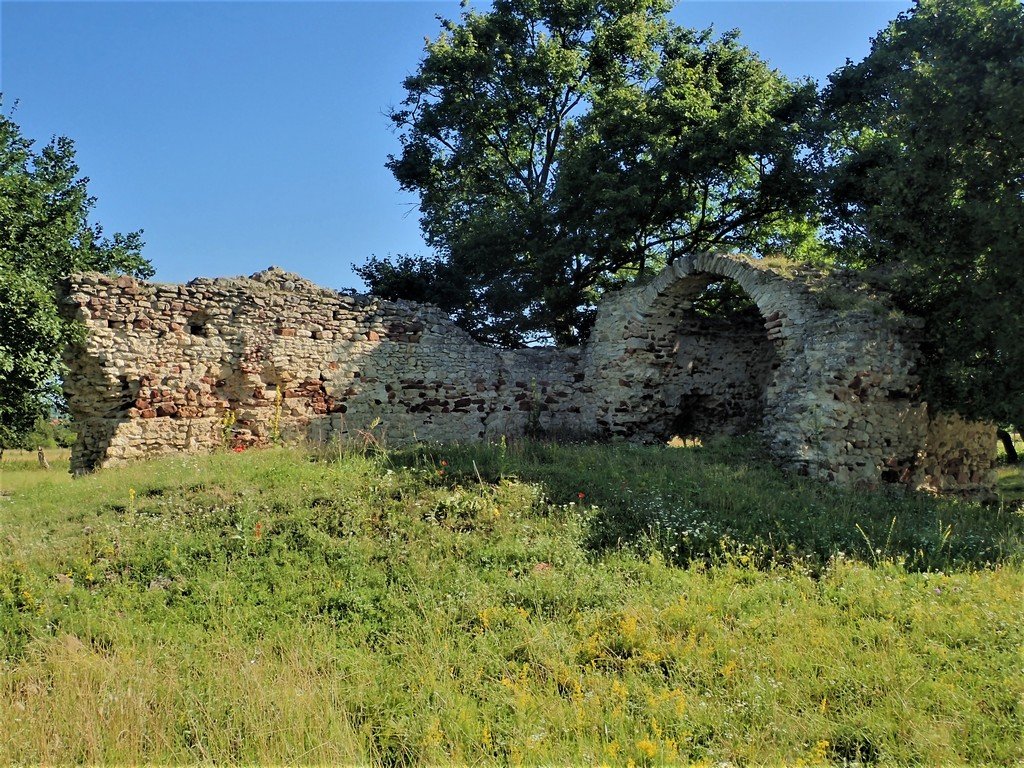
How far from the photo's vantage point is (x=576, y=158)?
14.9 metres

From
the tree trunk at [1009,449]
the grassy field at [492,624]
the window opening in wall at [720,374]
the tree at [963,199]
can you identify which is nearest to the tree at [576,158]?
the window opening in wall at [720,374]

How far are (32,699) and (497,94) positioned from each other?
17594 mm

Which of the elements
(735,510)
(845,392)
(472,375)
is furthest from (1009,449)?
(472,375)

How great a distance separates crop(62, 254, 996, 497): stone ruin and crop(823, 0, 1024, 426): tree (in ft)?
2.09

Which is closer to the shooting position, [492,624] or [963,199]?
[492,624]

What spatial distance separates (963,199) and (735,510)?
18.6ft

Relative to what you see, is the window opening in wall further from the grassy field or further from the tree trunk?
the tree trunk

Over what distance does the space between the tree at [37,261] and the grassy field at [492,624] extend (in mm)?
4144

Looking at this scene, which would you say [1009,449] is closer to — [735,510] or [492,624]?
[735,510]

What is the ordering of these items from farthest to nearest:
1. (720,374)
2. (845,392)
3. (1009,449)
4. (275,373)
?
1. (1009,449)
2. (720,374)
3. (275,373)
4. (845,392)

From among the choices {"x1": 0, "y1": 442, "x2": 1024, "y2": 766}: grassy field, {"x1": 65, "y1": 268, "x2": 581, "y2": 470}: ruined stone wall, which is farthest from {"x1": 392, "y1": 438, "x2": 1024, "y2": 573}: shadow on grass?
{"x1": 65, "y1": 268, "x2": 581, "y2": 470}: ruined stone wall

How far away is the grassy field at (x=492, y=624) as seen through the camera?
377 cm

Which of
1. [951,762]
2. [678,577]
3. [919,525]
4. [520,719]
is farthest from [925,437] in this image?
[520,719]

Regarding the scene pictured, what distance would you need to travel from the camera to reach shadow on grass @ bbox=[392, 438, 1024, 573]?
6.30 meters
